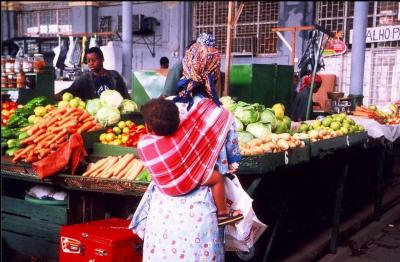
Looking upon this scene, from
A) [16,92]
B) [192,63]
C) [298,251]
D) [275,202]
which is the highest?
[192,63]

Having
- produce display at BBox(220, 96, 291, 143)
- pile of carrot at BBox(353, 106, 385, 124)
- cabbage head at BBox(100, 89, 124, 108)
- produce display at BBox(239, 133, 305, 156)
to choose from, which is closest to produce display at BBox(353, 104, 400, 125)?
pile of carrot at BBox(353, 106, 385, 124)

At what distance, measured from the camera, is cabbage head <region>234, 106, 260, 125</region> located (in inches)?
159

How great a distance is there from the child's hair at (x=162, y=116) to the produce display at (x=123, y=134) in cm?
147

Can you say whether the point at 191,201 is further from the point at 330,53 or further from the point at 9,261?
the point at 330,53

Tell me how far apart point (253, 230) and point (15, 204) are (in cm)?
194

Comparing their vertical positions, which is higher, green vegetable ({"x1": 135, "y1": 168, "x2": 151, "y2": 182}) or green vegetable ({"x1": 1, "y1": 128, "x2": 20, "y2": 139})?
green vegetable ({"x1": 1, "y1": 128, "x2": 20, "y2": 139})

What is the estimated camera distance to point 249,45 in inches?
513

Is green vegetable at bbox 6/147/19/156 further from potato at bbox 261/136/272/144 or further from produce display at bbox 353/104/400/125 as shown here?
produce display at bbox 353/104/400/125

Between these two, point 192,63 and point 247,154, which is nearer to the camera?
point 192,63

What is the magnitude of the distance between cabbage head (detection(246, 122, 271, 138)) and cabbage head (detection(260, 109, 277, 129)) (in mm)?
111

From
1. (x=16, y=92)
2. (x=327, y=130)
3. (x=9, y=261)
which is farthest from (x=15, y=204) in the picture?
(x=327, y=130)

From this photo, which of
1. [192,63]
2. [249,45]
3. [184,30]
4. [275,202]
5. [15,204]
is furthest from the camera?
[184,30]

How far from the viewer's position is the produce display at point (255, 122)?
152 inches

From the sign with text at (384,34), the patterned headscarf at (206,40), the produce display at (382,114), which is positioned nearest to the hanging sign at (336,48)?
the sign with text at (384,34)
